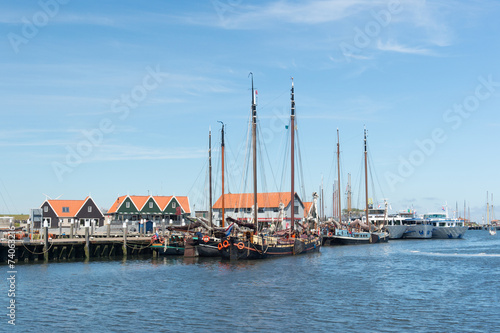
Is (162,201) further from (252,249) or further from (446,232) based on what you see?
(446,232)

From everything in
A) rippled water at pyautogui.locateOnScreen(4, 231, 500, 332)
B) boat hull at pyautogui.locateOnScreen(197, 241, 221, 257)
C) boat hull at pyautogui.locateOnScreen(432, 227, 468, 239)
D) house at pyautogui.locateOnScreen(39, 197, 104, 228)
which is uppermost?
house at pyautogui.locateOnScreen(39, 197, 104, 228)

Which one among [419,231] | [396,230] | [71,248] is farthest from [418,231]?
→ [71,248]

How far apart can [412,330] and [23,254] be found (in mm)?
45574

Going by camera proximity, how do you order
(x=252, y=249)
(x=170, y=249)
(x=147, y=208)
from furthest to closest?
(x=147, y=208) → (x=170, y=249) → (x=252, y=249)

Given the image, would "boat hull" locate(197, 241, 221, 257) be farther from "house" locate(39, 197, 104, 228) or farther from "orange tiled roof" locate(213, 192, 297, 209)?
"orange tiled roof" locate(213, 192, 297, 209)

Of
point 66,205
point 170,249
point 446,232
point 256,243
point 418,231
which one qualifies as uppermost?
point 66,205

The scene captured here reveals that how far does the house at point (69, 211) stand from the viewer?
330ft

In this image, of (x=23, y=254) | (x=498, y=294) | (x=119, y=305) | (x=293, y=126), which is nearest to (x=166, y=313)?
(x=119, y=305)

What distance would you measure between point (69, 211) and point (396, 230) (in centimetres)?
7263

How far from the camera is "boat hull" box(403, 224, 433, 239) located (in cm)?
Result: 12119

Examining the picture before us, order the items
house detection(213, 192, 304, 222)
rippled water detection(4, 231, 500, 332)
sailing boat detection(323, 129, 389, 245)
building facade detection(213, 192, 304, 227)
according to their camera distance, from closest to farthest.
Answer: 1. rippled water detection(4, 231, 500, 332)
2. sailing boat detection(323, 129, 389, 245)
3. building facade detection(213, 192, 304, 227)
4. house detection(213, 192, 304, 222)

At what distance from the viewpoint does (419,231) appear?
400ft

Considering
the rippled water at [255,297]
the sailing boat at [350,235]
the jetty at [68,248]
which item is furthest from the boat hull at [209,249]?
the sailing boat at [350,235]

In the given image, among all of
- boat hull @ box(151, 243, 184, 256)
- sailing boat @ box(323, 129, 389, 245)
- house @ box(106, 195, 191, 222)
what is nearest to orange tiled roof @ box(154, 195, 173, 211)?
house @ box(106, 195, 191, 222)
